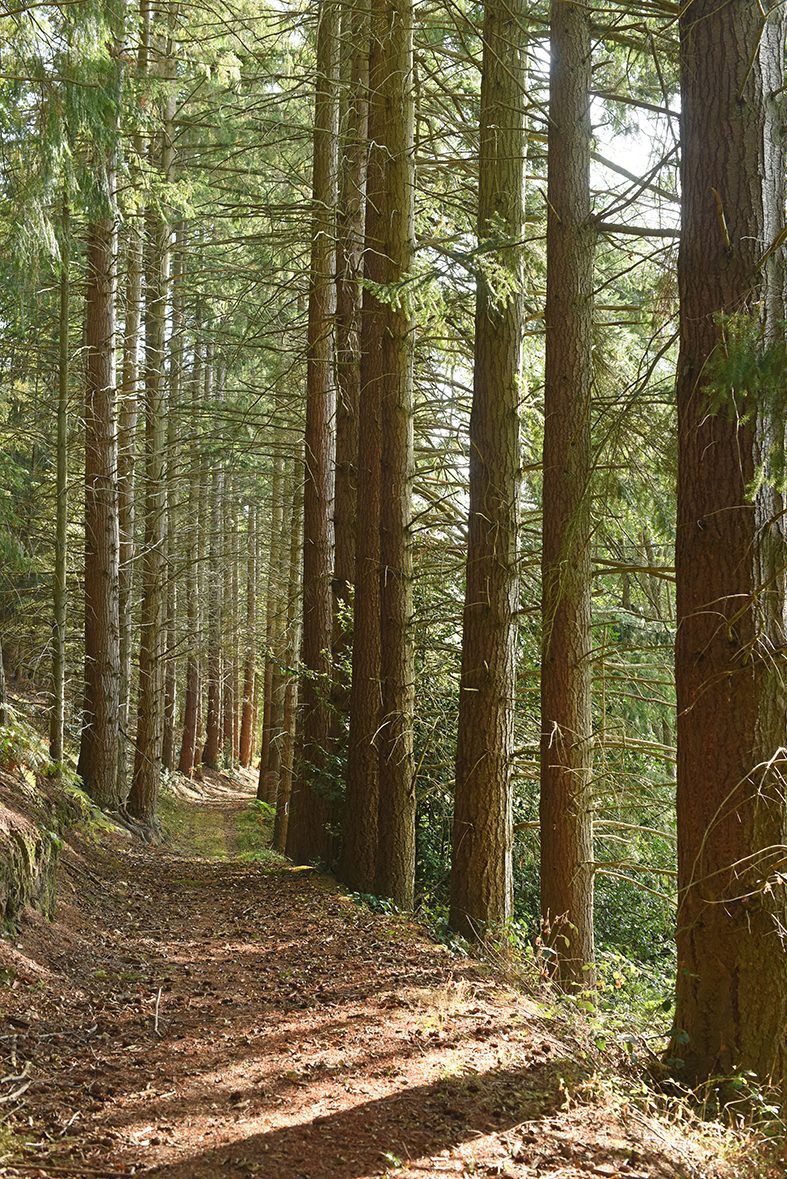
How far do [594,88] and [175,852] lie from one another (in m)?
11.4

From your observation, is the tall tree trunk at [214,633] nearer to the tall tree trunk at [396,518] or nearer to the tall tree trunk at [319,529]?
the tall tree trunk at [319,529]

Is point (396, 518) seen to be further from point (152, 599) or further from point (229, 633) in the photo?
point (229, 633)

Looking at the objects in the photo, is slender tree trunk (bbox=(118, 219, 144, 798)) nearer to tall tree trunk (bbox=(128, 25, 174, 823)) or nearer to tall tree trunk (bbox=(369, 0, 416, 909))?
tall tree trunk (bbox=(128, 25, 174, 823))

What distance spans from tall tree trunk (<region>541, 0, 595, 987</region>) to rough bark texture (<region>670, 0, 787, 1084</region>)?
2.93 metres

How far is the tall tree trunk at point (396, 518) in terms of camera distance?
9445mm

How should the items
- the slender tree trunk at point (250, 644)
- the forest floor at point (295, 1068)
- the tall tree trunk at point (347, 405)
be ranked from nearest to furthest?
1. the forest floor at point (295, 1068)
2. the tall tree trunk at point (347, 405)
3. the slender tree trunk at point (250, 644)

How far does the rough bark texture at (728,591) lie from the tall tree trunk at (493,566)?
11.2 ft

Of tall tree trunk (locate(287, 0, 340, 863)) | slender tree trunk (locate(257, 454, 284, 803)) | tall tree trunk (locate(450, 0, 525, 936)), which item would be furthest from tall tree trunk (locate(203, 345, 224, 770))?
tall tree trunk (locate(450, 0, 525, 936))

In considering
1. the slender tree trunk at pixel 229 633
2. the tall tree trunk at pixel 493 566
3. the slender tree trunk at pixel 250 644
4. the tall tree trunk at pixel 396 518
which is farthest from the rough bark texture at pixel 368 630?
the slender tree trunk at pixel 229 633

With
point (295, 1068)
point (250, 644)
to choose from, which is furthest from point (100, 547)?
point (250, 644)

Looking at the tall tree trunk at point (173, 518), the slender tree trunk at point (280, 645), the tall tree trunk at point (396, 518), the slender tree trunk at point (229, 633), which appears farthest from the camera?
the slender tree trunk at point (229, 633)

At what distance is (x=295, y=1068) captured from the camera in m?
4.74

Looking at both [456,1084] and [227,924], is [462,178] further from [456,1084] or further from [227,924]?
[456,1084]

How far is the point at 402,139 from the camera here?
9422 mm
